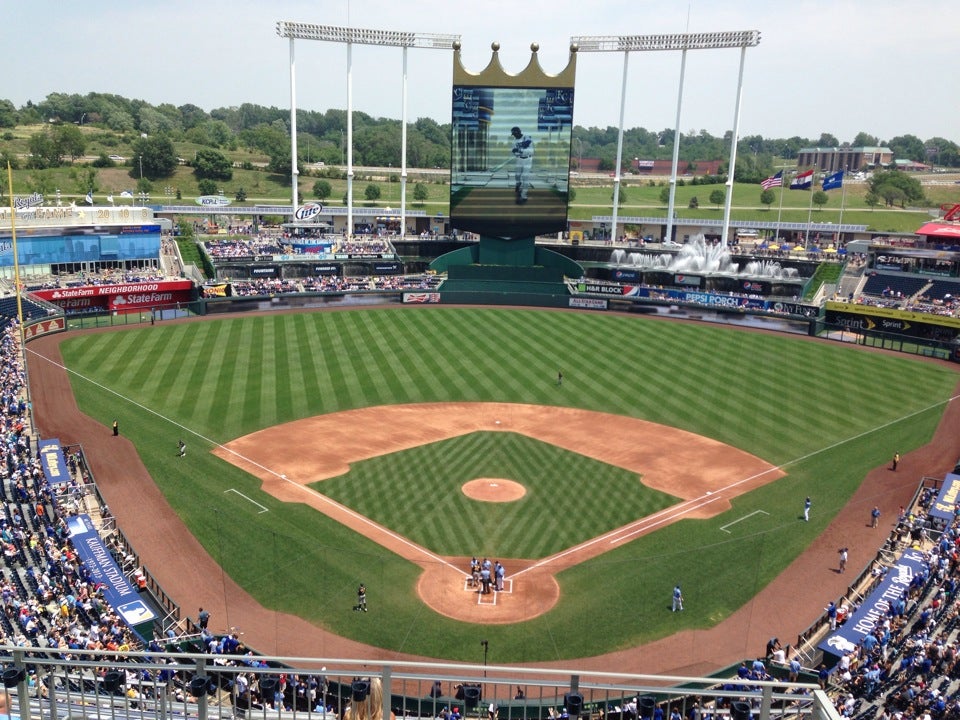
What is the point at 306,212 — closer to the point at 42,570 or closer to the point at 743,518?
the point at 743,518

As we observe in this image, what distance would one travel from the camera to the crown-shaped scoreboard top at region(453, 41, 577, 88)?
6297 cm

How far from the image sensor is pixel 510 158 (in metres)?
64.8

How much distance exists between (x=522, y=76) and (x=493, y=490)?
43333mm

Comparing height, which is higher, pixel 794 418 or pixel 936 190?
pixel 936 190

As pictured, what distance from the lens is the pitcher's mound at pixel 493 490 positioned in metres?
29.5

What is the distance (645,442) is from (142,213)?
169ft

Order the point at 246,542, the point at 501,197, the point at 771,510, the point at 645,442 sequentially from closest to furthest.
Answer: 1. the point at 246,542
2. the point at 771,510
3. the point at 645,442
4. the point at 501,197

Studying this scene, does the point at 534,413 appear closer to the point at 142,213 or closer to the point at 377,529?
the point at 377,529

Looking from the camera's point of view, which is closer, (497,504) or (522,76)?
(497,504)

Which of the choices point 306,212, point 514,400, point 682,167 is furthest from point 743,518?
point 682,167

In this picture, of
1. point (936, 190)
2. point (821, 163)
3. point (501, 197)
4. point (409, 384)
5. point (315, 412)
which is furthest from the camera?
point (821, 163)

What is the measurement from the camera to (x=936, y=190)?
124 m

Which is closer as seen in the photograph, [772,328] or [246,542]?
[246,542]

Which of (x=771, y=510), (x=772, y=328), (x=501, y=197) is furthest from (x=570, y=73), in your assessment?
(x=771, y=510)
